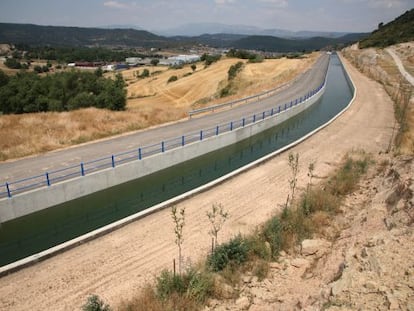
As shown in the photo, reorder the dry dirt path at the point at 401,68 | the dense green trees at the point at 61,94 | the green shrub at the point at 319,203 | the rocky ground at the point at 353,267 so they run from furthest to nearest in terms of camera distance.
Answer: the dry dirt path at the point at 401,68 < the dense green trees at the point at 61,94 < the green shrub at the point at 319,203 < the rocky ground at the point at 353,267

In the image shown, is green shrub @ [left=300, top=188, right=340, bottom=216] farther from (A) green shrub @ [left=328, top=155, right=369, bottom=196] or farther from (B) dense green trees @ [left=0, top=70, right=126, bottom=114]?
(B) dense green trees @ [left=0, top=70, right=126, bottom=114]

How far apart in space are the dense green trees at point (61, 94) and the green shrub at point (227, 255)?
28624 millimetres

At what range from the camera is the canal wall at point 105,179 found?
1485cm

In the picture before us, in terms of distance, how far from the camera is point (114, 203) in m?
17.1

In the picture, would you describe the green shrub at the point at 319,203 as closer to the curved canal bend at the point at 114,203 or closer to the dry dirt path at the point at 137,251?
the dry dirt path at the point at 137,251

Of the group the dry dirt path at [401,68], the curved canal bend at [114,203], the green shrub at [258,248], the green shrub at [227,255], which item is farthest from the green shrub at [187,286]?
the dry dirt path at [401,68]

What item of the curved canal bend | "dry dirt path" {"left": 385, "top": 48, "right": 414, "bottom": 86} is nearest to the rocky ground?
the curved canal bend

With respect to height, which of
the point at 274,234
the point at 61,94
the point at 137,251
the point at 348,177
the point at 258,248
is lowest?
the point at 137,251

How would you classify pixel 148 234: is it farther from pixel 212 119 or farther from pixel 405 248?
pixel 212 119

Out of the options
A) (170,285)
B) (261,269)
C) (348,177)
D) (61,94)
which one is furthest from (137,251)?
(61,94)

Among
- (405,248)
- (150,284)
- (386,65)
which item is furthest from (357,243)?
(386,65)

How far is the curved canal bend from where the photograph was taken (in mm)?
14102

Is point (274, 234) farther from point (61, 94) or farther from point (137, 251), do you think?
point (61, 94)

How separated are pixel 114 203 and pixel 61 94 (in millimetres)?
34881
